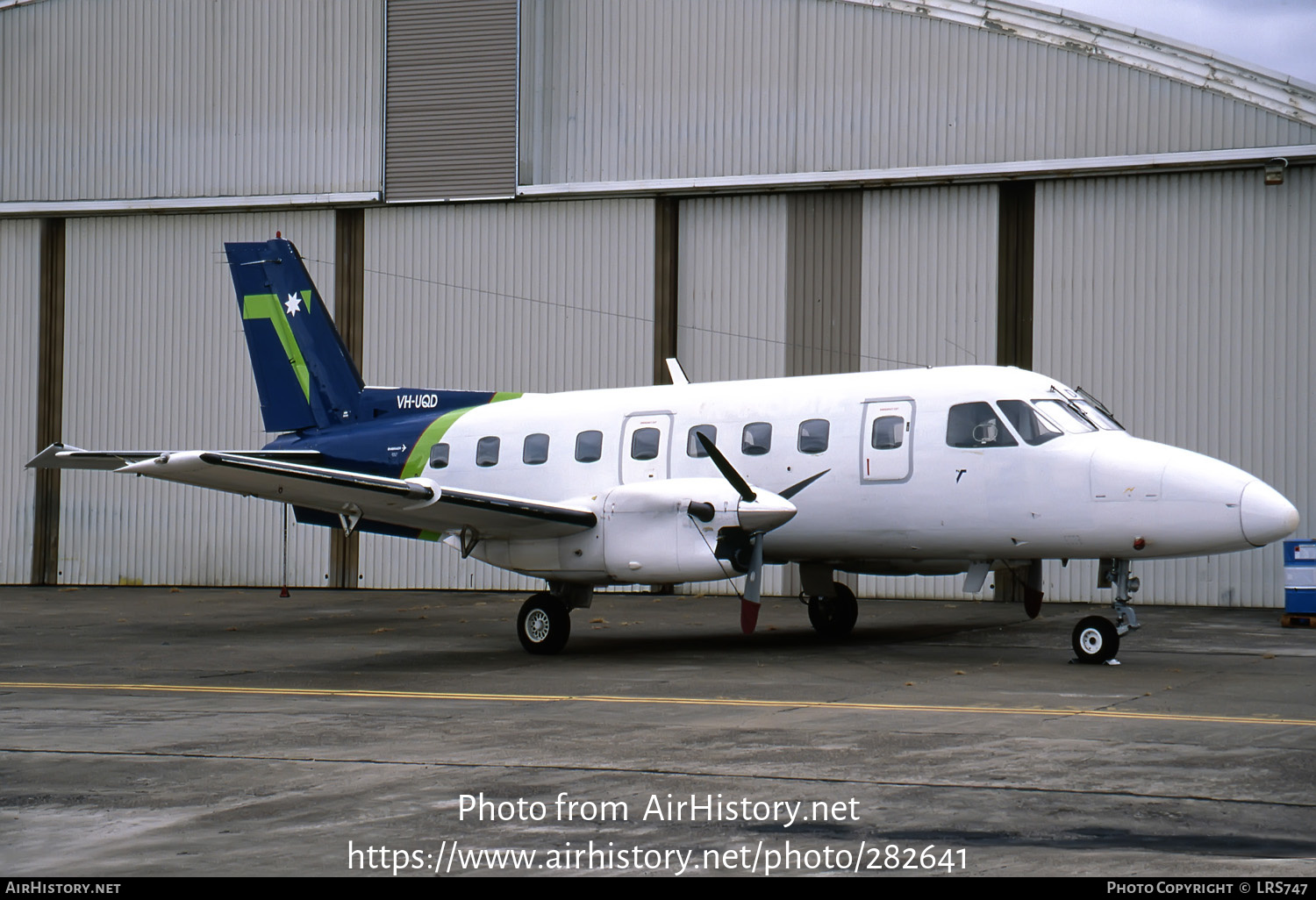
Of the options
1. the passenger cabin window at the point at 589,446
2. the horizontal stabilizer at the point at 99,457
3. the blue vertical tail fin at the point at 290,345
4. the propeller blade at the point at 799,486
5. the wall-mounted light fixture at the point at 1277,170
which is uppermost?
the wall-mounted light fixture at the point at 1277,170

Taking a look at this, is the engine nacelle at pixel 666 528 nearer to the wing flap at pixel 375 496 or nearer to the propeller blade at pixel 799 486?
the wing flap at pixel 375 496

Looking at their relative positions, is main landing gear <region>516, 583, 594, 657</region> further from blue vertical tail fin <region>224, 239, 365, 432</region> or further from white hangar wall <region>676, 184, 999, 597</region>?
white hangar wall <region>676, 184, 999, 597</region>

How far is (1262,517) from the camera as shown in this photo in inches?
473

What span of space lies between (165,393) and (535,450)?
1349 cm

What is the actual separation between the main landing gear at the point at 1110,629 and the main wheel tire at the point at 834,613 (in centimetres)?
357

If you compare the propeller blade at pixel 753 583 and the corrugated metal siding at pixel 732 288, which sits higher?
the corrugated metal siding at pixel 732 288

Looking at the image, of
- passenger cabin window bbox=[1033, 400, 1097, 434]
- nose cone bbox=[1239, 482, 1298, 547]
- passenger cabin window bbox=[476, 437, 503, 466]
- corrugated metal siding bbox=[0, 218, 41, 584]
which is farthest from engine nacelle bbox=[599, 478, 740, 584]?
corrugated metal siding bbox=[0, 218, 41, 584]

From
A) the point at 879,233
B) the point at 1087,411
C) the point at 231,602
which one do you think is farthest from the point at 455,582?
the point at 1087,411

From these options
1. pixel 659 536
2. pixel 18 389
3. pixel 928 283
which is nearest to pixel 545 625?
pixel 659 536

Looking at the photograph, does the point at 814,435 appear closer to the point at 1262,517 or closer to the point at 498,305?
the point at 1262,517

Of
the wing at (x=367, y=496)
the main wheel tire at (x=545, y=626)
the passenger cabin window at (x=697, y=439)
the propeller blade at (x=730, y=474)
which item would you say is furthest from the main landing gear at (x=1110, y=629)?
the main wheel tire at (x=545, y=626)

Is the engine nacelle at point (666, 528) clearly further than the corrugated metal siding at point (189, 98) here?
No

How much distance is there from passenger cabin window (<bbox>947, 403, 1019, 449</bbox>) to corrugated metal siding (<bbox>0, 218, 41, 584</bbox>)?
20.7m

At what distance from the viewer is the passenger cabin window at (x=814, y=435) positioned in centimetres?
1462
